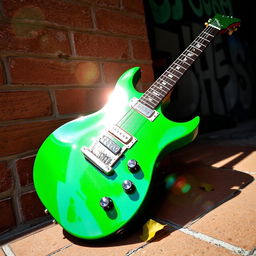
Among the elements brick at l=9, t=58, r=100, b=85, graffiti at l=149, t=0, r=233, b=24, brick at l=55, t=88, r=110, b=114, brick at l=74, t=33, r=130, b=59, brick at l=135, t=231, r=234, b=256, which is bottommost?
brick at l=135, t=231, r=234, b=256

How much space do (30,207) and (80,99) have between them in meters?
0.53

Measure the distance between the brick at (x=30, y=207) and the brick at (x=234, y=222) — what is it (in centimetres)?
64

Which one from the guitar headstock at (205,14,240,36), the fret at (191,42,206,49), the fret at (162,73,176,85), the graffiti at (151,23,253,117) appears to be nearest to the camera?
the fret at (162,73,176,85)

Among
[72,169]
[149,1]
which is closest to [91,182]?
[72,169]

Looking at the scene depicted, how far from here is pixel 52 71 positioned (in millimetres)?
1000

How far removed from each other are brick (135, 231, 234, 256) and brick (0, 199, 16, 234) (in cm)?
56

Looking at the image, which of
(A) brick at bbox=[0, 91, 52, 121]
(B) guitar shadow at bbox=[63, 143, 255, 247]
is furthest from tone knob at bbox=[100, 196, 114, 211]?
(A) brick at bbox=[0, 91, 52, 121]

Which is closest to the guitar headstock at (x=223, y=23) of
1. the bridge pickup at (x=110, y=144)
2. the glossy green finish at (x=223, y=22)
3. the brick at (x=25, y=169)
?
the glossy green finish at (x=223, y=22)

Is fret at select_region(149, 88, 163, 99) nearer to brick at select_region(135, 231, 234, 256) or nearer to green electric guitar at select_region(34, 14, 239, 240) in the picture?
green electric guitar at select_region(34, 14, 239, 240)

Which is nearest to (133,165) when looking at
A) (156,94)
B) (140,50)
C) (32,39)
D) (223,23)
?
(156,94)

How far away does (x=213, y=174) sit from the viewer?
106cm

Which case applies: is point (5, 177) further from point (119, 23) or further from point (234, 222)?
point (119, 23)

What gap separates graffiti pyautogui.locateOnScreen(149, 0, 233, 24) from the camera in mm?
2031

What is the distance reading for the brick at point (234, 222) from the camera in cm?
59
